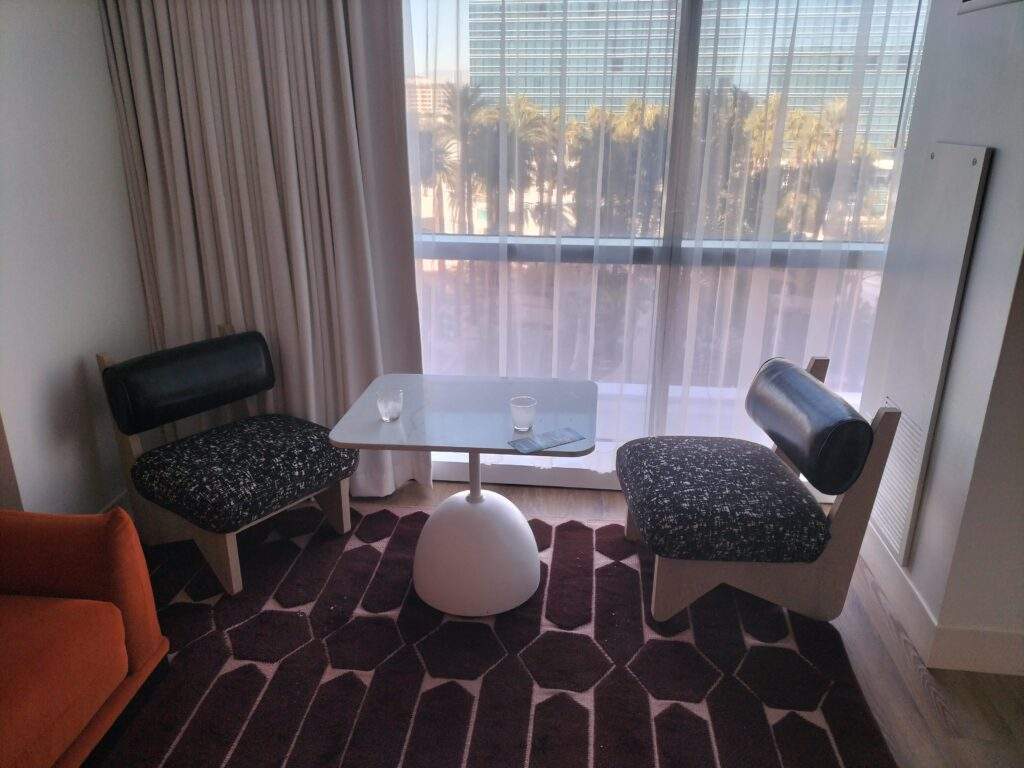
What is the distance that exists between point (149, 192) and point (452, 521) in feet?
5.49

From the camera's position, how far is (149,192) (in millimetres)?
2750

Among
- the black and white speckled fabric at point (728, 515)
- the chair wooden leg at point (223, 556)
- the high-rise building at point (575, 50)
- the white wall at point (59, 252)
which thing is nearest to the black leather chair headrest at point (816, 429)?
the black and white speckled fabric at point (728, 515)

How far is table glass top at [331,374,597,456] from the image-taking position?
2.07 metres

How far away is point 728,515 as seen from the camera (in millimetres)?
2141

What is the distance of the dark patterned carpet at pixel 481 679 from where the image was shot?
1.90 metres

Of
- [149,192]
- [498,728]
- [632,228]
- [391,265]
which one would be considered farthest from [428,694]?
[149,192]

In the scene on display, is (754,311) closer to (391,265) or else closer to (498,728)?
(391,265)

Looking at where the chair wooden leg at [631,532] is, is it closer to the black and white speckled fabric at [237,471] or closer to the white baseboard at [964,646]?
the white baseboard at [964,646]

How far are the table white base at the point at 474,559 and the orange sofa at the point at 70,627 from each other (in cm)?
82

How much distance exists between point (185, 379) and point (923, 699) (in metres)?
2.54

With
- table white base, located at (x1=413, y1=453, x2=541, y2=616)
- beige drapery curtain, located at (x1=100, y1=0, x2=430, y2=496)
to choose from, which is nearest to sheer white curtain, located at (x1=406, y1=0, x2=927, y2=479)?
beige drapery curtain, located at (x1=100, y1=0, x2=430, y2=496)

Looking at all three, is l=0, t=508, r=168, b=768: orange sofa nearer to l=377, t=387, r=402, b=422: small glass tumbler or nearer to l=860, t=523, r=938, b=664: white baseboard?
l=377, t=387, r=402, b=422: small glass tumbler

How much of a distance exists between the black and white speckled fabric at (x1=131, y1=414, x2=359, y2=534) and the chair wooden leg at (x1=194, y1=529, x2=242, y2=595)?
86 mm

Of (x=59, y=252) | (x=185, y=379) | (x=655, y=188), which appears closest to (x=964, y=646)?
(x=655, y=188)
